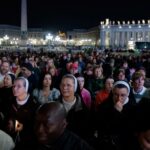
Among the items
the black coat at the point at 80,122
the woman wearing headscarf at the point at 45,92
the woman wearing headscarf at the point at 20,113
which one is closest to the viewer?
the woman wearing headscarf at the point at 20,113

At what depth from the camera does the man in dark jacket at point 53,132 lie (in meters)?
2.63

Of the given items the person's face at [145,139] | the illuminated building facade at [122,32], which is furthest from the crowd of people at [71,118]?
the illuminated building facade at [122,32]

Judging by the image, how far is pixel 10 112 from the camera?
5.07m

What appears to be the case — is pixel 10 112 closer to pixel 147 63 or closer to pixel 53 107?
pixel 53 107

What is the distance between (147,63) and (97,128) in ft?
43.2

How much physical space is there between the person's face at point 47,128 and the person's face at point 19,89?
8.56ft

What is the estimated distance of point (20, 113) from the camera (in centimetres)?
481

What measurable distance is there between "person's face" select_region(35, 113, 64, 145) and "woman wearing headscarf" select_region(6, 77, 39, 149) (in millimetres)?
1211

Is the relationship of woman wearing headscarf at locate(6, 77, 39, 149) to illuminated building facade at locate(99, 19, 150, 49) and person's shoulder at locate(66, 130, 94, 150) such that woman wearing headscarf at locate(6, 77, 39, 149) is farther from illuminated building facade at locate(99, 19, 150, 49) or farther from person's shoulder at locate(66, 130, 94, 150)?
illuminated building facade at locate(99, 19, 150, 49)

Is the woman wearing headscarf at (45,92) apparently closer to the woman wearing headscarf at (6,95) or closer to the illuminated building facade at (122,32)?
the woman wearing headscarf at (6,95)

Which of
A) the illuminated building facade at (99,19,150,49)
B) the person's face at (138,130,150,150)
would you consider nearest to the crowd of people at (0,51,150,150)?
the person's face at (138,130,150,150)

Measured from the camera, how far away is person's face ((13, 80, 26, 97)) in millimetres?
5327

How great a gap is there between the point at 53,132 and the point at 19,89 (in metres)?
2.80

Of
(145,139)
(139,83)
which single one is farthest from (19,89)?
(145,139)
